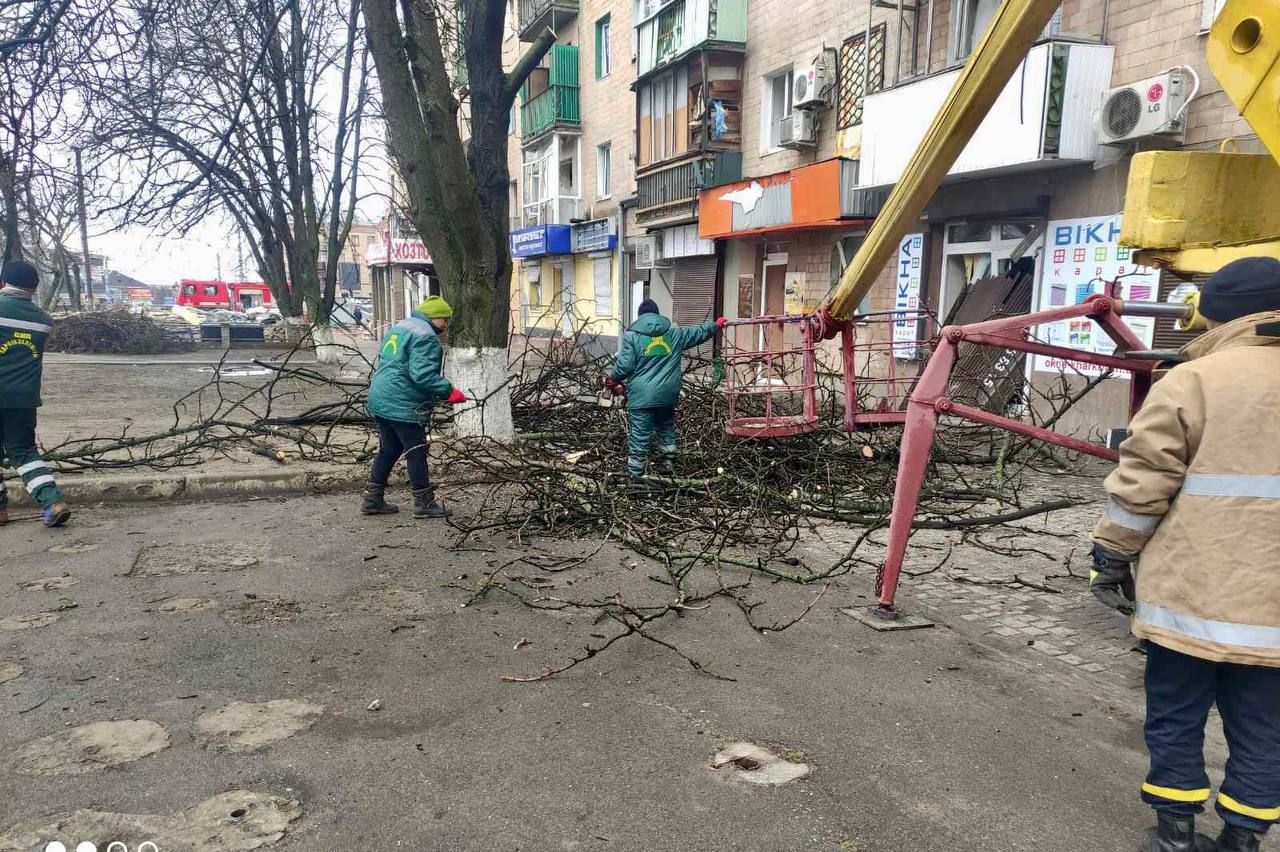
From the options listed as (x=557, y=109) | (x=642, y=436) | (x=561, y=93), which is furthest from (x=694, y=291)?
(x=642, y=436)

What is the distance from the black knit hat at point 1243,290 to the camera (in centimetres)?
Answer: 229

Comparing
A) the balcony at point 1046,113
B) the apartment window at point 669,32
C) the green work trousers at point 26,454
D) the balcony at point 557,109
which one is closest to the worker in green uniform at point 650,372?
the green work trousers at point 26,454

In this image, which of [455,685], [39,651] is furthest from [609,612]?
[39,651]

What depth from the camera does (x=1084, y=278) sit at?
9664mm

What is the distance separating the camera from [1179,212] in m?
3.46

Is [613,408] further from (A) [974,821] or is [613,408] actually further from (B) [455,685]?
(A) [974,821]

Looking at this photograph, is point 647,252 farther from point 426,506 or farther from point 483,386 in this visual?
point 426,506

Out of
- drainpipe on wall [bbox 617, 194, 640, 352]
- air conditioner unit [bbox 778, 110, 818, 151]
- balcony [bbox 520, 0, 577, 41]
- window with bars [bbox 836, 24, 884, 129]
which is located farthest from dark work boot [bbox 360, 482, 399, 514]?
balcony [bbox 520, 0, 577, 41]

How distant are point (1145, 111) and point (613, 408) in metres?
6.35

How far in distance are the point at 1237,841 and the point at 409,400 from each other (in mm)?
5042

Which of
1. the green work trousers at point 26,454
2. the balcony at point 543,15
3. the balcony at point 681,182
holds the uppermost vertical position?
the balcony at point 543,15

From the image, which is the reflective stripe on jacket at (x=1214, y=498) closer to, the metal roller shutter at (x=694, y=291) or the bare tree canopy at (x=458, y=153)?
the bare tree canopy at (x=458, y=153)

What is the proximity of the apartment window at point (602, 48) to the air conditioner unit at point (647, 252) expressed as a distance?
5505mm

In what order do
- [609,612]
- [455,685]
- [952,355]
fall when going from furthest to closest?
[609,612]
[952,355]
[455,685]
